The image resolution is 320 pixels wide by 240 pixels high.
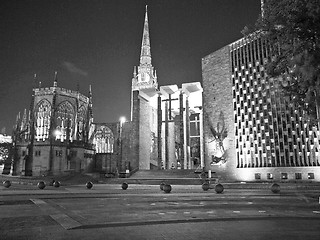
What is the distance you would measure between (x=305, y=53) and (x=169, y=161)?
4422 cm

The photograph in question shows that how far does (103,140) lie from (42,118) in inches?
543

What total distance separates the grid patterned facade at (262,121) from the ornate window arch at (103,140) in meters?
30.5

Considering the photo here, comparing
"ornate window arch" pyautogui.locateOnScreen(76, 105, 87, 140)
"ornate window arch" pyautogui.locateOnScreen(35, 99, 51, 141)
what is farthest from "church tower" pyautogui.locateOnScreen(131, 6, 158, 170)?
"ornate window arch" pyautogui.locateOnScreen(35, 99, 51, 141)

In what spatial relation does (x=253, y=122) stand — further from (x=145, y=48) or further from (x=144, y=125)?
(x=145, y=48)

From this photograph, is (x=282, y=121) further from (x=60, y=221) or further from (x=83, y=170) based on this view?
(x=83, y=170)

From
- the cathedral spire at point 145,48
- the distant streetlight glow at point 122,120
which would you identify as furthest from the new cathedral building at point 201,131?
the cathedral spire at point 145,48

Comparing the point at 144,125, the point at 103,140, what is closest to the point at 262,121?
the point at 144,125

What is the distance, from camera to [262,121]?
35.8 metres

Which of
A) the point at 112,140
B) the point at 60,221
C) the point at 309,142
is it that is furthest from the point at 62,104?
the point at 60,221

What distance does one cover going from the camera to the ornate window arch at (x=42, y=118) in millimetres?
52969

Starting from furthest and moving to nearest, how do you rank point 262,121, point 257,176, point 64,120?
point 64,120 < point 262,121 < point 257,176

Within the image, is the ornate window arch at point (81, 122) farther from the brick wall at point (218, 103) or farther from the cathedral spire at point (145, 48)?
the cathedral spire at point (145, 48)

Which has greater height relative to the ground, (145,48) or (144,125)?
(145,48)

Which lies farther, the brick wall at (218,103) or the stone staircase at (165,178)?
the brick wall at (218,103)
